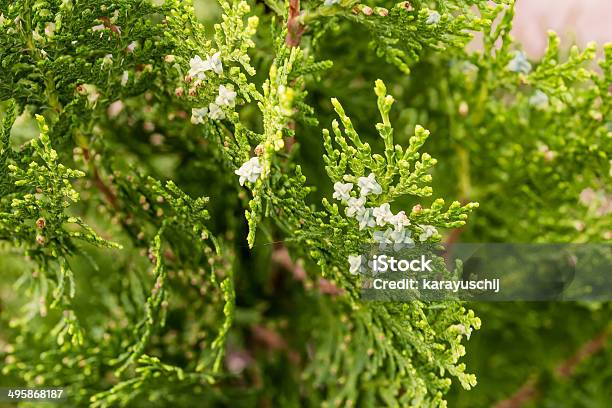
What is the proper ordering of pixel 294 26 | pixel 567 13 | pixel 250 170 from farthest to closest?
pixel 567 13
pixel 294 26
pixel 250 170

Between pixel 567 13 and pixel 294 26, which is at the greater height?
pixel 567 13

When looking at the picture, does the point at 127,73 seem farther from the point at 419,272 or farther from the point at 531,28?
the point at 531,28

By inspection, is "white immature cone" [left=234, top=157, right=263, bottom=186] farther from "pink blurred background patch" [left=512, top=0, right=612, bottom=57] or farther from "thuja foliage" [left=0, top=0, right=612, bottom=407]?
"pink blurred background patch" [left=512, top=0, right=612, bottom=57]

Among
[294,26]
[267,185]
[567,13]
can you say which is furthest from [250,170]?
[567,13]

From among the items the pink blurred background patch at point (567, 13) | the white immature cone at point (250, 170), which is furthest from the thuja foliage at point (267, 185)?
the pink blurred background patch at point (567, 13)

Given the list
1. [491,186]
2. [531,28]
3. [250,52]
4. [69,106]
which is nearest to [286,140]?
[250,52]

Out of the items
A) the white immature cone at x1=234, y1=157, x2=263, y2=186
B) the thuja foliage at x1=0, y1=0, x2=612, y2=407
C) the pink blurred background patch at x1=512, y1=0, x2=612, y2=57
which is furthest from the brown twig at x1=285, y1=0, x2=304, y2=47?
the pink blurred background patch at x1=512, y1=0, x2=612, y2=57

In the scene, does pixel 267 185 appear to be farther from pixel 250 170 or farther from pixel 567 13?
pixel 567 13

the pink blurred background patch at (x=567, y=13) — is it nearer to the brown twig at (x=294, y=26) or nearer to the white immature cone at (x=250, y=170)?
the brown twig at (x=294, y=26)
